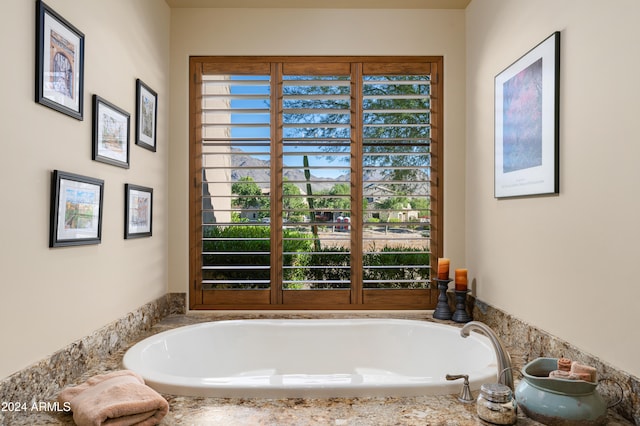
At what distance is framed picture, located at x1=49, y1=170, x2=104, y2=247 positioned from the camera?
1654mm

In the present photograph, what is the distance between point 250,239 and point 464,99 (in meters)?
1.74

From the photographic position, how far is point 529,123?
2.10m

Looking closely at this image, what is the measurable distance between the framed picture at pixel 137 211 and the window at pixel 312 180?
42 centimetres

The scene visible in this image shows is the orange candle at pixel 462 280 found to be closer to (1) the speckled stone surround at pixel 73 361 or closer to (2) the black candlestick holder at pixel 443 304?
(2) the black candlestick holder at pixel 443 304

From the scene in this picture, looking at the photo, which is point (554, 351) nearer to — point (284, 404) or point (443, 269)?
point (443, 269)

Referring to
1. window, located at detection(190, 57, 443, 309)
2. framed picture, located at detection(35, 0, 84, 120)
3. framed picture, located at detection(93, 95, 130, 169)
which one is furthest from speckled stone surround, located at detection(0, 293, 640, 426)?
window, located at detection(190, 57, 443, 309)

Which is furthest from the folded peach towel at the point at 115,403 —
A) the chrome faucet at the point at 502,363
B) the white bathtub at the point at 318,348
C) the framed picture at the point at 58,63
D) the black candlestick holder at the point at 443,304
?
the black candlestick holder at the point at 443,304

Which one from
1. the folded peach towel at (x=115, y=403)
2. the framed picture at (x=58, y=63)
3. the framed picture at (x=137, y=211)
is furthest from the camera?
the framed picture at (x=137, y=211)

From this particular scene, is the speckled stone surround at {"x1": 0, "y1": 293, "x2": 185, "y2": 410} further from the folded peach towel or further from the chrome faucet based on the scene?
the chrome faucet

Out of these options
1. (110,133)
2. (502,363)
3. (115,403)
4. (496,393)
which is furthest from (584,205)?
(110,133)

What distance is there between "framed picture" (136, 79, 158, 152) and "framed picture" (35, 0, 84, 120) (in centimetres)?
61

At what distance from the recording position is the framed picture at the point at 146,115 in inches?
97.0

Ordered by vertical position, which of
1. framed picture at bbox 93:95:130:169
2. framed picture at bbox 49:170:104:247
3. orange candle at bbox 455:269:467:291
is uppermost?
framed picture at bbox 93:95:130:169

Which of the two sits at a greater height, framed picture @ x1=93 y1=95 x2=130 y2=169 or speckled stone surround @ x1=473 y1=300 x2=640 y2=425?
framed picture @ x1=93 y1=95 x2=130 y2=169
